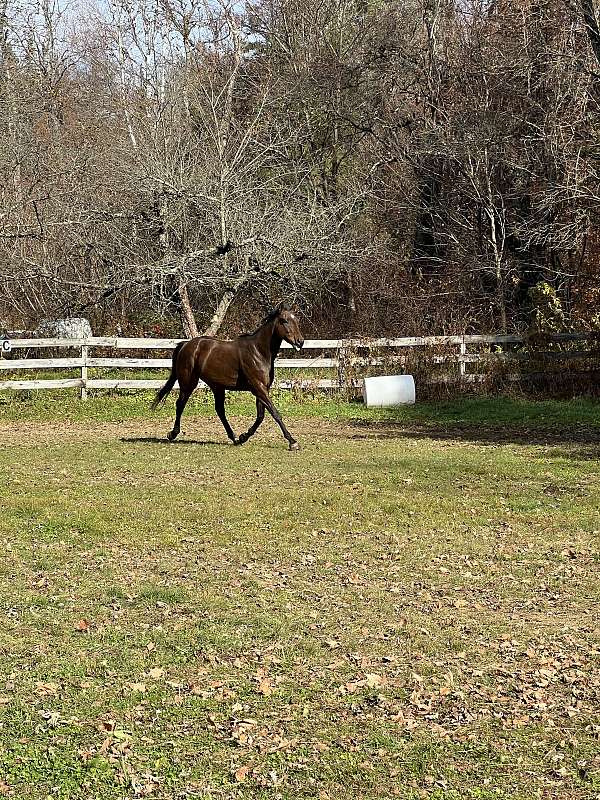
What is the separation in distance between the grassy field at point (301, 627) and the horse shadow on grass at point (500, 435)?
1.10 meters

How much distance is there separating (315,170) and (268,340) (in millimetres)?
17758

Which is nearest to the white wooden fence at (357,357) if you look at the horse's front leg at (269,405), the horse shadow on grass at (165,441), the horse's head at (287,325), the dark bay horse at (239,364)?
the horse shadow on grass at (165,441)

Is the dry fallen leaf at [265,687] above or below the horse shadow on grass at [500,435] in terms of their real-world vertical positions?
below

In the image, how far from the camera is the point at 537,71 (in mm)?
25969

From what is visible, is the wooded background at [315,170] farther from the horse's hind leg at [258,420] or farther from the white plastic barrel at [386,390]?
the horse's hind leg at [258,420]

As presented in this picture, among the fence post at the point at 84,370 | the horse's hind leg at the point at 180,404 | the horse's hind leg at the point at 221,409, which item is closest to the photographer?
the horse's hind leg at the point at 221,409

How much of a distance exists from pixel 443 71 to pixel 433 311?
662cm

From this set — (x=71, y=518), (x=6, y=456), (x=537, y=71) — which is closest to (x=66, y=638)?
(x=71, y=518)

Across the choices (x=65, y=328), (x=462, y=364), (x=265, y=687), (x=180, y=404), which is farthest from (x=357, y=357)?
(x=265, y=687)

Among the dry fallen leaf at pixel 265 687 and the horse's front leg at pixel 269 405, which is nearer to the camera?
the dry fallen leaf at pixel 265 687

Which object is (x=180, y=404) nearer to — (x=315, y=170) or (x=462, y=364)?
(x=462, y=364)

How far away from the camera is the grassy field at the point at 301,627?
493 cm

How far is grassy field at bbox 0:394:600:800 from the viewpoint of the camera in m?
4.93

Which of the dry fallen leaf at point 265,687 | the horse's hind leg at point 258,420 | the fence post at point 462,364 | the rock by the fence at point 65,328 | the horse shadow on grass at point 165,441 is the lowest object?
the dry fallen leaf at point 265,687
